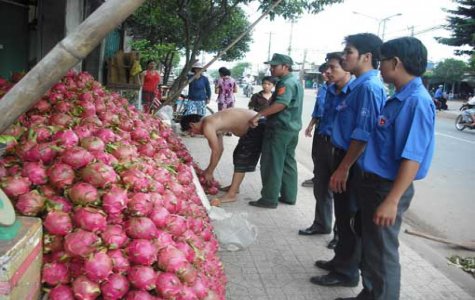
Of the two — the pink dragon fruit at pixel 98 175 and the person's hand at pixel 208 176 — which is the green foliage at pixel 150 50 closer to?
the person's hand at pixel 208 176

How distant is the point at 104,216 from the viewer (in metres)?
1.73

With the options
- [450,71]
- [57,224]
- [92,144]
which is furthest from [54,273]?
[450,71]

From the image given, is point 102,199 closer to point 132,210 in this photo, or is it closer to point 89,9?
point 132,210

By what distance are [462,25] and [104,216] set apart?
107 feet

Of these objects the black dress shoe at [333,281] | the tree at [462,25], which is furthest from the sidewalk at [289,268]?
the tree at [462,25]

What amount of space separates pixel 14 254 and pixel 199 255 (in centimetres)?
77

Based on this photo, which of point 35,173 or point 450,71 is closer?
point 35,173

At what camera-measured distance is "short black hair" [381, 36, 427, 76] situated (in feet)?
7.77

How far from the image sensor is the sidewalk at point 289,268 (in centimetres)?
315

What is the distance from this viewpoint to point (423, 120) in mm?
2277

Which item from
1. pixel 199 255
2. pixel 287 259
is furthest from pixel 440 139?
pixel 199 255

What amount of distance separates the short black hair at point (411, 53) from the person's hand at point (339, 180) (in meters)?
0.87

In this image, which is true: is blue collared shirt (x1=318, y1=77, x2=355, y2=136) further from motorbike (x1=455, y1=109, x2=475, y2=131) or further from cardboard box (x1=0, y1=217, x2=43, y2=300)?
motorbike (x1=455, y1=109, x2=475, y2=131)

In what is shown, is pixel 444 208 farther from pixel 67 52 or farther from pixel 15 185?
pixel 67 52
